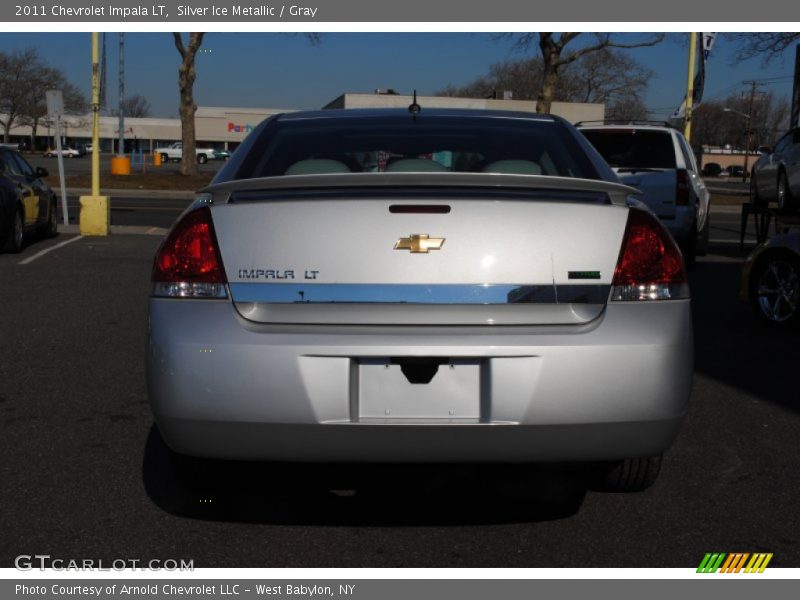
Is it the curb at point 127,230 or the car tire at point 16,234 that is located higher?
the car tire at point 16,234

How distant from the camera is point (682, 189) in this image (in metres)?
12.5

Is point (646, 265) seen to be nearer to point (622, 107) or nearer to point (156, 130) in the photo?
point (622, 107)

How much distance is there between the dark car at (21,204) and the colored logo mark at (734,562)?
37.1 ft

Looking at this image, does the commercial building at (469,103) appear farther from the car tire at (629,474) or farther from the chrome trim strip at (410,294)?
the chrome trim strip at (410,294)

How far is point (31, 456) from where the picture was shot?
4.54 meters

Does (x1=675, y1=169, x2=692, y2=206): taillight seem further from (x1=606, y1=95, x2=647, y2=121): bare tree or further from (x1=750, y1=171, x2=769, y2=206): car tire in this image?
(x1=606, y1=95, x2=647, y2=121): bare tree

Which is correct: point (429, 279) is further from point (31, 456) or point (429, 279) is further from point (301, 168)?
point (31, 456)

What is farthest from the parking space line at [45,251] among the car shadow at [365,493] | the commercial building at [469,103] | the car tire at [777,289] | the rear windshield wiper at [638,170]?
the commercial building at [469,103]

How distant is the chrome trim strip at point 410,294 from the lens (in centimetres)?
Answer: 320

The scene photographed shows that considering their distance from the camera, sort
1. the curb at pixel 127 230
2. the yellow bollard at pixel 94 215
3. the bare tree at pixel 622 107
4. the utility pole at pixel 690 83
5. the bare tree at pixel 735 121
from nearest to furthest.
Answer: the yellow bollard at pixel 94 215
the curb at pixel 127 230
the utility pole at pixel 690 83
the bare tree at pixel 622 107
the bare tree at pixel 735 121

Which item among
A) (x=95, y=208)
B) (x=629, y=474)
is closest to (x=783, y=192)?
(x=95, y=208)

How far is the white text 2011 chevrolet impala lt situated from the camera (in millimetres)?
3154

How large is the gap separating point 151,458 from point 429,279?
196cm

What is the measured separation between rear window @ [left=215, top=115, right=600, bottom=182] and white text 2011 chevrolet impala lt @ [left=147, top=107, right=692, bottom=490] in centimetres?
100
